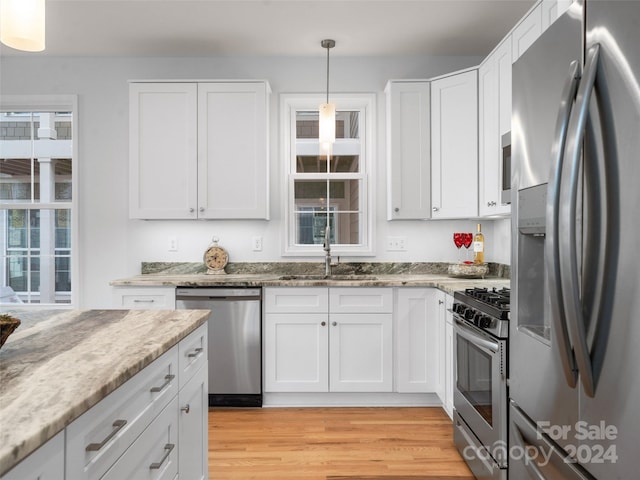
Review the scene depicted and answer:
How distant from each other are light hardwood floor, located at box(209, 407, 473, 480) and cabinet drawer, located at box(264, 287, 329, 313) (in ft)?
2.38

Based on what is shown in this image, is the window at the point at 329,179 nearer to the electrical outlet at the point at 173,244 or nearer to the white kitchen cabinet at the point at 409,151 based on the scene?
the white kitchen cabinet at the point at 409,151

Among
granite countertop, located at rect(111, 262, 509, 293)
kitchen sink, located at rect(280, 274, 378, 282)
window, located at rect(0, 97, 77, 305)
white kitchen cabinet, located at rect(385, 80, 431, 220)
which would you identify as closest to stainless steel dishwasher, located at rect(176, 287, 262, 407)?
granite countertop, located at rect(111, 262, 509, 293)

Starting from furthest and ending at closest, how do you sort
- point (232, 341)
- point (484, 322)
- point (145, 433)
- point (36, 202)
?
point (36, 202), point (232, 341), point (484, 322), point (145, 433)

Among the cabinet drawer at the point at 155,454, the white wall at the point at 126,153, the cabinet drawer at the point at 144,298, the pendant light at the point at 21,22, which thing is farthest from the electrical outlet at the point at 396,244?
the pendant light at the point at 21,22

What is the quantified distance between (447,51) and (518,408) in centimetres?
311

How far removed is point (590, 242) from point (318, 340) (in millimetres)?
2376

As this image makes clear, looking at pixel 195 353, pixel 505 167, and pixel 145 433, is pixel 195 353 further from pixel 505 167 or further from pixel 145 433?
pixel 505 167

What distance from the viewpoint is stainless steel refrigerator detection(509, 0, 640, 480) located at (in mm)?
930

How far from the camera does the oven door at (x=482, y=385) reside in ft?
6.22

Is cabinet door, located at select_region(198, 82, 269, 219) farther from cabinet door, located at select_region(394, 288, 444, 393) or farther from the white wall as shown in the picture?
cabinet door, located at select_region(394, 288, 444, 393)

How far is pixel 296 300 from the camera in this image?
10.5 ft

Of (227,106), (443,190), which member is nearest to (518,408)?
(443,190)

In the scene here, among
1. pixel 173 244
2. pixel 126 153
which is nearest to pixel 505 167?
pixel 173 244

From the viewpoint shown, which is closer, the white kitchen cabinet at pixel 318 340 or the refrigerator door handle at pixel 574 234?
the refrigerator door handle at pixel 574 234
